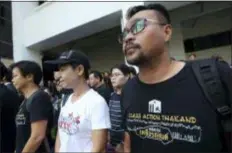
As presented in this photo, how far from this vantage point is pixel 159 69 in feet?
5.86

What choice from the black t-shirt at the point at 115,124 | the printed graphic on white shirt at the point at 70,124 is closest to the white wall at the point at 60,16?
the black t-shirt at the point at 115,124

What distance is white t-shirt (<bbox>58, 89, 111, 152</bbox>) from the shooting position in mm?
2467

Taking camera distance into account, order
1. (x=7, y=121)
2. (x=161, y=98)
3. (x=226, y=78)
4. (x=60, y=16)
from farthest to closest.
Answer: (x=60, y=16)
(x=7, y=121)
(x=161, y=98)
(x=226, y=78)

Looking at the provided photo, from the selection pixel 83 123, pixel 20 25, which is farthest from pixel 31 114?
pixel 20 25

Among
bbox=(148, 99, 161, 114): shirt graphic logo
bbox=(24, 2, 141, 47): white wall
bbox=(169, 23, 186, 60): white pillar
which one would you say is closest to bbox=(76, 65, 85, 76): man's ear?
bbox=(148, 99, 161, 114): shirt graphic logo

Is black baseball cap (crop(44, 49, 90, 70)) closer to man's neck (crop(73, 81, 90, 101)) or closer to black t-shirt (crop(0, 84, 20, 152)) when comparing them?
man's neck (crop(73, 81, 90, 101))

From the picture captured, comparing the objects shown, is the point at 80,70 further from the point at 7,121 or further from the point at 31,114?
the point at 7,121

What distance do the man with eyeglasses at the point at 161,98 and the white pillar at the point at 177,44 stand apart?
726 centimetres

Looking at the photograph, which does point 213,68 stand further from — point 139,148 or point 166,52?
point 139,148

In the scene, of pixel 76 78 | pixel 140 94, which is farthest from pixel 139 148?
pixel 76 78

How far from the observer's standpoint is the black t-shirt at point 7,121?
3590 mm

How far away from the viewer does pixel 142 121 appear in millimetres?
1728

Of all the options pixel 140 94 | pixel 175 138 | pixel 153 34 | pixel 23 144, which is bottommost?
pixel 23 144

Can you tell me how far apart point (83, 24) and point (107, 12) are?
46.1 inches
